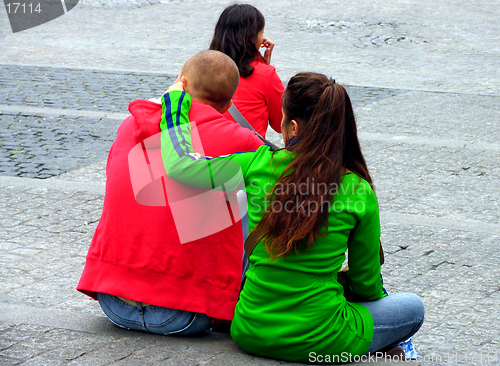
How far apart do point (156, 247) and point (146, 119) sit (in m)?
0.55

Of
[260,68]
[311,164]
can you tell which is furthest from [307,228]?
[260,68]

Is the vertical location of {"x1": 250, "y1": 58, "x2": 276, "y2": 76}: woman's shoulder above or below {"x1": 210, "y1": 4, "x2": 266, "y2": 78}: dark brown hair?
below

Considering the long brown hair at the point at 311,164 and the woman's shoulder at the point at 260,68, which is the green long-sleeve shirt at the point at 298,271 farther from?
the woman's shoulder at the point at 260,68

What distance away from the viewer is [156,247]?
265 cm

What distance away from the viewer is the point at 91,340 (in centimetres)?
274

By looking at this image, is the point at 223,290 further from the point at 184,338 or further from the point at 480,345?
the point at 480,345

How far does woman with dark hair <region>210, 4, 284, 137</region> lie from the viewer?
4227mm

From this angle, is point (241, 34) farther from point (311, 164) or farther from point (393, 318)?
point (393, 318)


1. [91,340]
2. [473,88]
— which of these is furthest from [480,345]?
[473,88]
